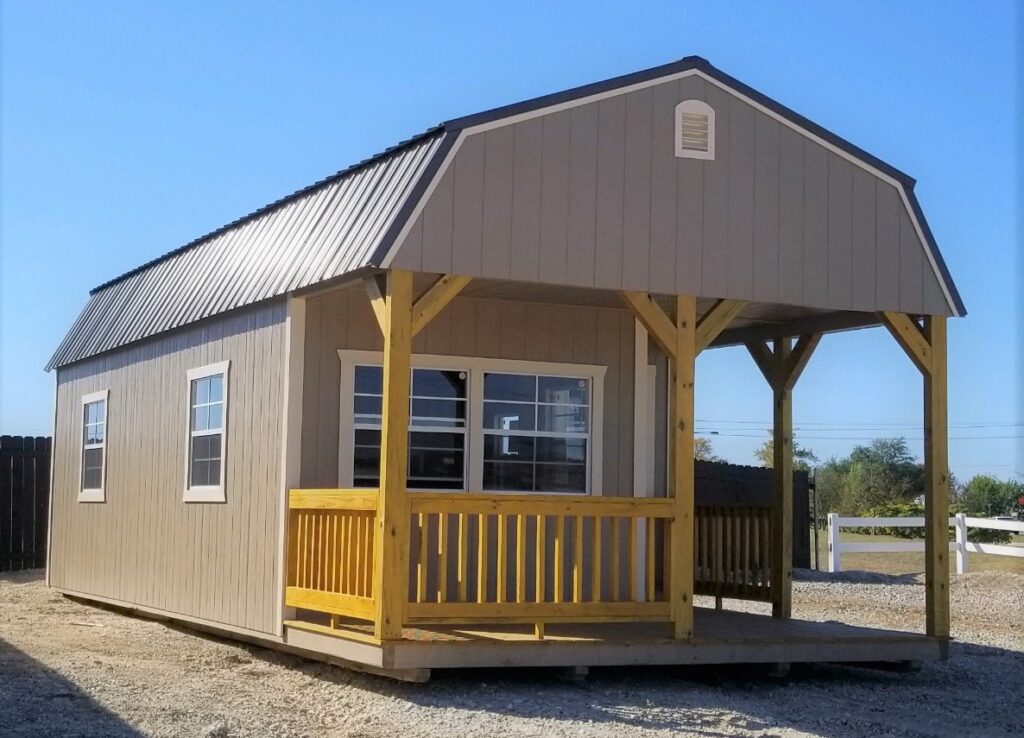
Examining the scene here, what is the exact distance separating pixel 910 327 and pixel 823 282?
99 centimetres

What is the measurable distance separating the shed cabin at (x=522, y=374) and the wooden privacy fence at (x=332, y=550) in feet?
0.08

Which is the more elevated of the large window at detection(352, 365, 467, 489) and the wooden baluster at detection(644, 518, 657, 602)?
the large window at detection(352, 365, 467, 489)

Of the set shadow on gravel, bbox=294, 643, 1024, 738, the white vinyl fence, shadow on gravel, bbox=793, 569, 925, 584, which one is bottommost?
shadow on gravel, bbox=294, 643, 1024, 738

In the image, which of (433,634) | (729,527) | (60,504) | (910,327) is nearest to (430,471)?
(433,634)

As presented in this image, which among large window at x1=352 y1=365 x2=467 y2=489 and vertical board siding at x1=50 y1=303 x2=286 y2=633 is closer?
vertical board siding at x1=50 y1=303 x2=286 y2=633

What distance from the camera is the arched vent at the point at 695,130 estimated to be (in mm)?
10383

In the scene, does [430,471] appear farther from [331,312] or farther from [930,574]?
[930,574]

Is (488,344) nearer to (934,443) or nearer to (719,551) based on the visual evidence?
(719,551)

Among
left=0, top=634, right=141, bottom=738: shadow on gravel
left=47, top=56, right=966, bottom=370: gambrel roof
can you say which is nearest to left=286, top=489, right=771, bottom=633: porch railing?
left=47, top=56, right=966, bottom=370: gambrel roof

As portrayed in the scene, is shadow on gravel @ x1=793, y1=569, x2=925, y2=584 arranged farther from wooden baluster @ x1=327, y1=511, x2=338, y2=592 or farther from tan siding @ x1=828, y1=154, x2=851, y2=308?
wooden baluster @ x1=327, y1=511, x2=338, y2=592

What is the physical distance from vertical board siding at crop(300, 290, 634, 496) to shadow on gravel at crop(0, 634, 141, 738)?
2.66 m

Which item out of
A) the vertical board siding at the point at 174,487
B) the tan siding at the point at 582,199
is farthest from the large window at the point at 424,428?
the tan siding at the point at 582,199

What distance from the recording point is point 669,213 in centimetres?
1027

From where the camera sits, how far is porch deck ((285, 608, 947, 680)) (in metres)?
9.16
